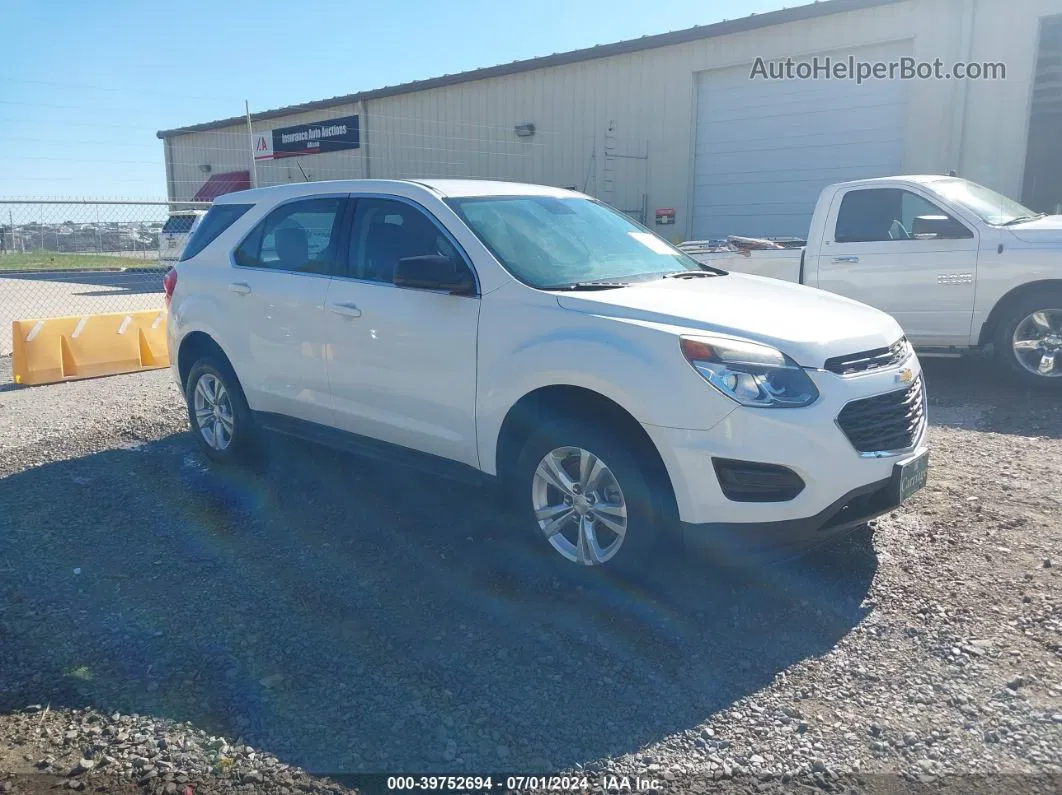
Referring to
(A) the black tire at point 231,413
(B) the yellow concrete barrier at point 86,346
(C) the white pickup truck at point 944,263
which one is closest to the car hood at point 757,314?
(A) the black tire at point 231,413

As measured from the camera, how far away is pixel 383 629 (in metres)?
3.88

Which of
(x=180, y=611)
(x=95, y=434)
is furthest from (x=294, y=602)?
(x=95, y=434)

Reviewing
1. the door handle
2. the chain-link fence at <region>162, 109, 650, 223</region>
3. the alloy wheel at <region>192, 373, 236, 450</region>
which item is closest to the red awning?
the chain-link fence at <region>162, 109, 650, 223</region>

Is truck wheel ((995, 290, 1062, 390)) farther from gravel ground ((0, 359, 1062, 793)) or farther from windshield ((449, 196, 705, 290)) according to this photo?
windshield ((449, 196, 705, 290))

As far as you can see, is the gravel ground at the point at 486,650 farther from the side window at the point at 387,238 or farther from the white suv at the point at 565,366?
the side window at the point at 387,238

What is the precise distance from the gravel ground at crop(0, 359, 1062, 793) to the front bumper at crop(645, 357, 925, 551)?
1.46 feet

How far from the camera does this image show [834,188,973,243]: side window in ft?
27.4

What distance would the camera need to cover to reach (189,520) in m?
5.27

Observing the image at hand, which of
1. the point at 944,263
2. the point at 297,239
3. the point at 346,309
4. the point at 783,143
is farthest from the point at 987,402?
the point at 783,143

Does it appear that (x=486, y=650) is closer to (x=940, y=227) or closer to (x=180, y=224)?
(x=940, y=227)

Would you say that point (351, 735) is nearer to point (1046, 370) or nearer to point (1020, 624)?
point (1020, 624)

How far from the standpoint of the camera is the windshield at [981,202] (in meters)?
8.34

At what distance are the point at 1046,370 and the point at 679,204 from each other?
38.8 feet

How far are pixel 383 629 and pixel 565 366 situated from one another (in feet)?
4.55
